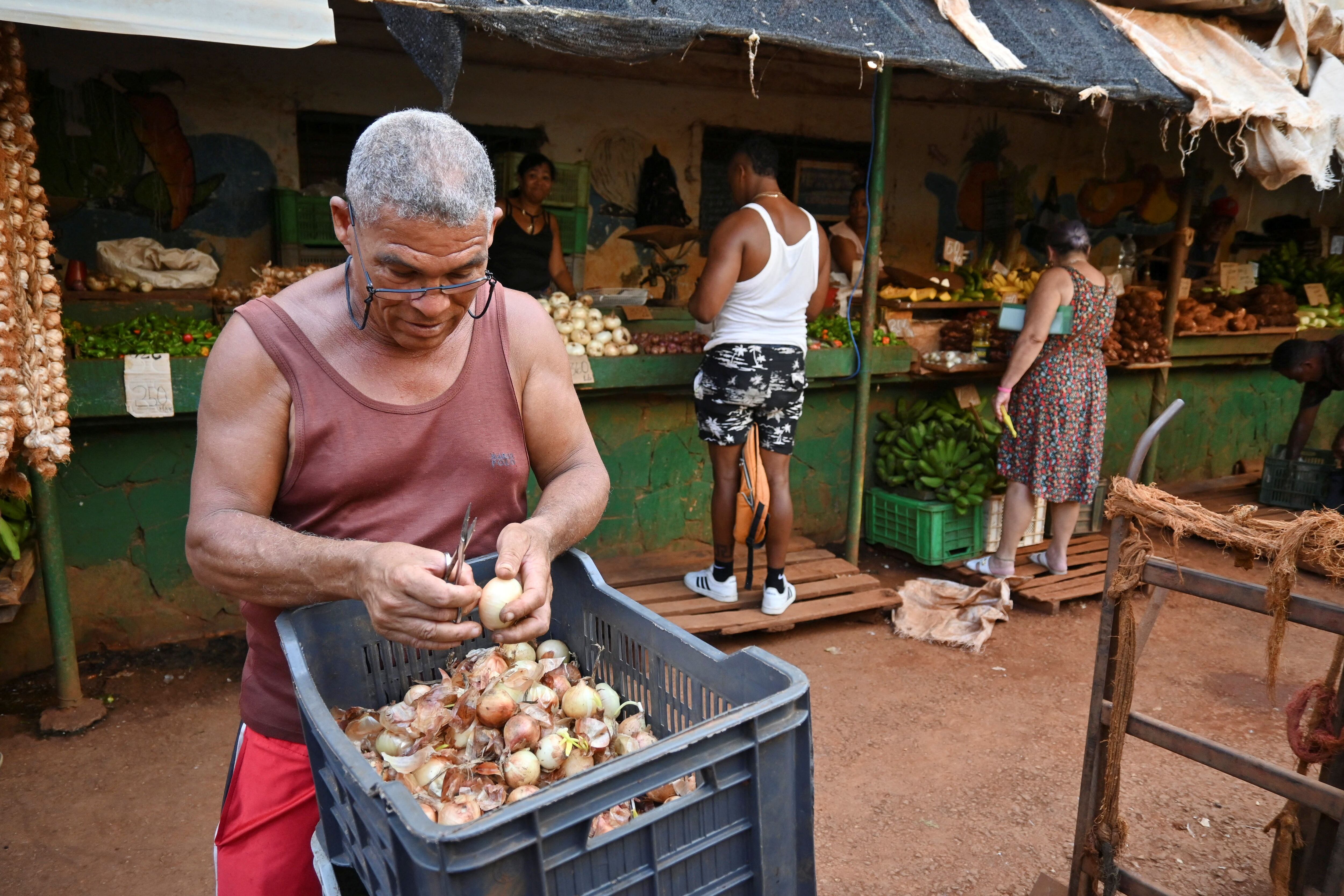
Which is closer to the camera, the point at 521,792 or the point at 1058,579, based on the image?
the point at 521,792

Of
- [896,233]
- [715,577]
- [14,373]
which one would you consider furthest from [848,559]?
[14,373]

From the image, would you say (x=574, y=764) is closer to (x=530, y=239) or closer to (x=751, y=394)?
(x=751, y=394)

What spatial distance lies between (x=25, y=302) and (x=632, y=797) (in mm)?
3192

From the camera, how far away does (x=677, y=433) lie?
583cm

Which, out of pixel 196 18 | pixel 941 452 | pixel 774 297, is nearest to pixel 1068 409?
pixel 941 452

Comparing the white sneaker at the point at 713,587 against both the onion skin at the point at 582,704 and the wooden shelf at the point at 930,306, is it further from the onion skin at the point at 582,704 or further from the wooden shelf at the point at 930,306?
the onion skin at the point at 582,704

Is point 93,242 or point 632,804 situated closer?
point 632,804

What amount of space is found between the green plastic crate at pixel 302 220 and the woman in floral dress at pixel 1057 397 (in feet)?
14.3

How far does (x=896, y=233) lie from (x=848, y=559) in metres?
3.29

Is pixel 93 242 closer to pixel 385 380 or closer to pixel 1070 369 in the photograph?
pixel 385 380

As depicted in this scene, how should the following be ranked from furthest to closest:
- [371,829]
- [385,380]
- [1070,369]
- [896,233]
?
1. [896,233]
2. [1070,369]
3. [385,380]
4. [371,829]

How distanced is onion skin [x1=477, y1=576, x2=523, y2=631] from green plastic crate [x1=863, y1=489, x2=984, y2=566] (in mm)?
4890

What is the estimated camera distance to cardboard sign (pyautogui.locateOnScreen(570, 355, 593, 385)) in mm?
5000

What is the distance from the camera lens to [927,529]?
6.04m
